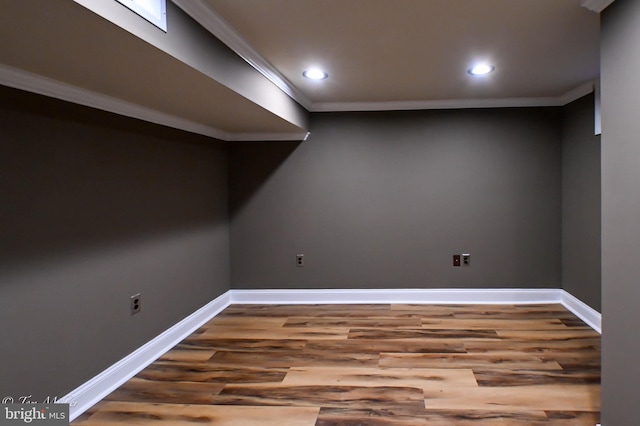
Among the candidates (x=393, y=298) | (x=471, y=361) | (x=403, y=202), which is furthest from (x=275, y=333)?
(x=403, y=202)

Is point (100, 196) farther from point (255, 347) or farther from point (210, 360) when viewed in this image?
point (255, 347)

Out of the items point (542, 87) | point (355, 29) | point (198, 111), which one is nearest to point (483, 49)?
point (355, 29)

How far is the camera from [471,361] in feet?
8.33

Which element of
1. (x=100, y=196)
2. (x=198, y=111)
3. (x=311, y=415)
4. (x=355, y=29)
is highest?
(x=355, y=29)

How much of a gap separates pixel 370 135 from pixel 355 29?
1887 mm

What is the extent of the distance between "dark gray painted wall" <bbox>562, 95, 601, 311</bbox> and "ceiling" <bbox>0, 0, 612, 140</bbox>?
1.05 ft

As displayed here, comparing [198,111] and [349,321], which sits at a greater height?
[198,111]

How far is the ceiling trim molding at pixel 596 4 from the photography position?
5.33ft

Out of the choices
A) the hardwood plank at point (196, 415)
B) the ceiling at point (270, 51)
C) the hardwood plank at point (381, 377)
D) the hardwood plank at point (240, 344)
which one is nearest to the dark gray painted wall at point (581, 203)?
the ceiling at point (270, 51)

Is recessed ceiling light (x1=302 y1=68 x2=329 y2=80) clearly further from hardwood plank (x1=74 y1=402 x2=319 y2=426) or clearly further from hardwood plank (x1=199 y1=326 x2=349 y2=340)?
hardwood plank (x1=74 y1=402 x2=319 y2=426)

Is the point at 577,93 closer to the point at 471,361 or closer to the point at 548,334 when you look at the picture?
the point at 548,334

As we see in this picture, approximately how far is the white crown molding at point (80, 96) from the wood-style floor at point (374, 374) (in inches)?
63.9

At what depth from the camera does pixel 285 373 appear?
2443mm

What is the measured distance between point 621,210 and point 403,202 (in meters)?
2.33
